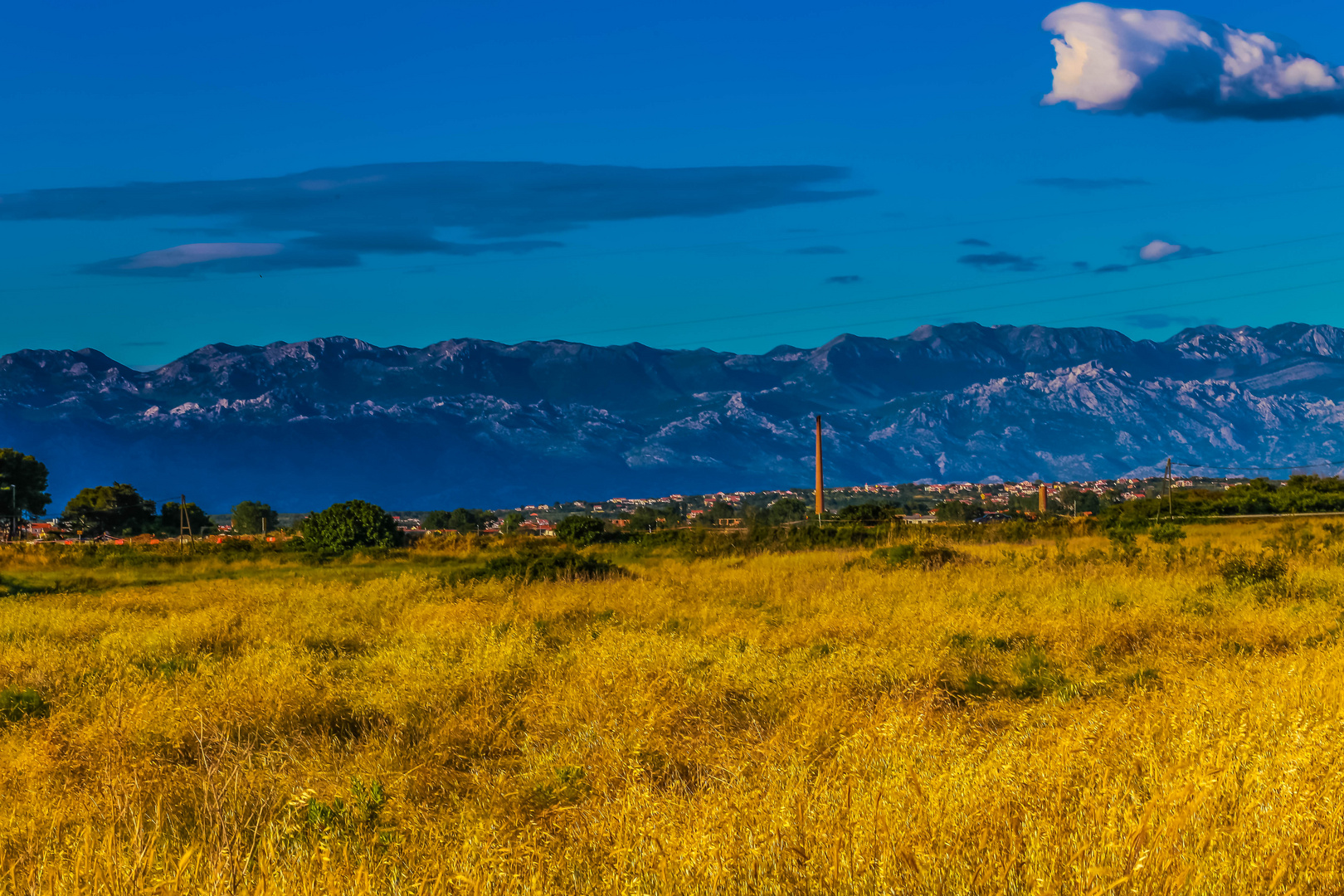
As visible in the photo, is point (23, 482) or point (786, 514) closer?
point (786, 514)

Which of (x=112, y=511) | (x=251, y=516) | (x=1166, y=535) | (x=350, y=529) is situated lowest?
(x=251, y=516)

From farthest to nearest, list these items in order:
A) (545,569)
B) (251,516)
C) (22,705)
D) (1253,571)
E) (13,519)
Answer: (251,516)
(13,519)
(545,569)
(1253,571)
(22,705)

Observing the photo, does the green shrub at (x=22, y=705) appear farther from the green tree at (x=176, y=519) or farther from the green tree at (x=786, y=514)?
the green tree at (x=176, y=519)

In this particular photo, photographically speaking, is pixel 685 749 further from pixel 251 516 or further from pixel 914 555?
pixel 251 516

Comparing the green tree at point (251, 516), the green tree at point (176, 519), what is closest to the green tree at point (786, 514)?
the green tree at point (251, 516)

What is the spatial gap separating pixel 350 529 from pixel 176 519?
48324mm

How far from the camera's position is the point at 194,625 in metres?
16.3

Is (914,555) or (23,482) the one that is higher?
(23,482)

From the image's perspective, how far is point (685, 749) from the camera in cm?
866

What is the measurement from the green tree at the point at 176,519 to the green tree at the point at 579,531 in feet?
145

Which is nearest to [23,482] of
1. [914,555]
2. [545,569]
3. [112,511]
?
[112,511]

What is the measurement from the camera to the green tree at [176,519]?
8375 cm

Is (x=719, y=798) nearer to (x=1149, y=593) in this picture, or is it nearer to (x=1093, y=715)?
(x=1093, y=715)

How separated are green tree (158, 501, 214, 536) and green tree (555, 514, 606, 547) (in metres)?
44.1
